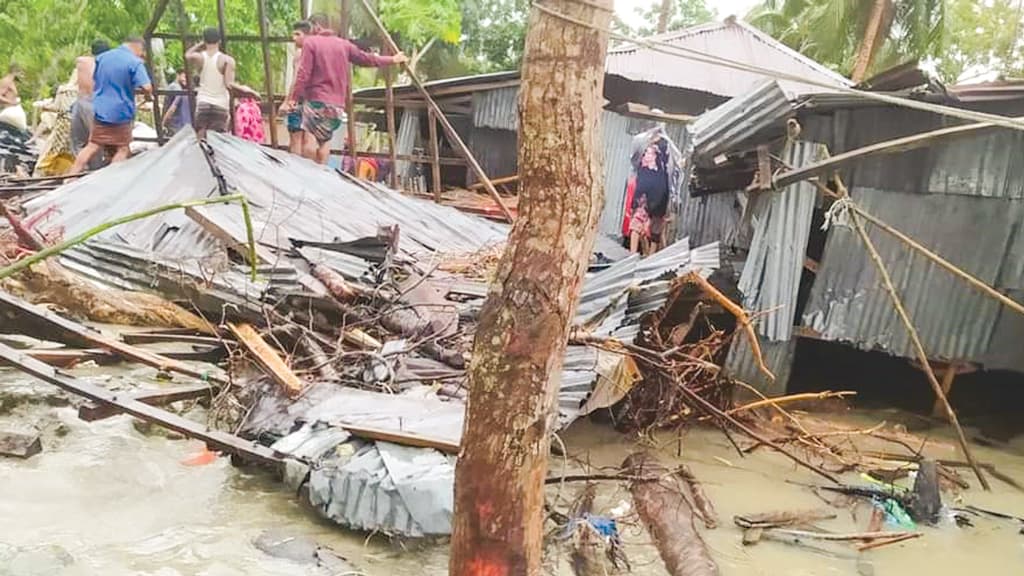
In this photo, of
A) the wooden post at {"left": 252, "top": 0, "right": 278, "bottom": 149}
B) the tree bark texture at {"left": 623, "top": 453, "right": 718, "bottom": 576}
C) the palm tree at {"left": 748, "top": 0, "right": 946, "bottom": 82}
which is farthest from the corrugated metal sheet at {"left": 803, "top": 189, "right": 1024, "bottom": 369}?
the palm tree at {"left": 748, "top": 0, "right": 946, "bottom": 82}

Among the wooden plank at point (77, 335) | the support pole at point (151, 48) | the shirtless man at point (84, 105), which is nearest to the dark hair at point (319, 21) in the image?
the support pole at point (151, 48)

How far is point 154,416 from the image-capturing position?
4.25m

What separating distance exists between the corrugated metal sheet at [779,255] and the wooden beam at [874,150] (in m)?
0.58

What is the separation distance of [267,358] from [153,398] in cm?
74

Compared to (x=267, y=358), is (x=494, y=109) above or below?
above

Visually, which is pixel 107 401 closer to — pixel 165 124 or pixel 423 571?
pixel 423 571

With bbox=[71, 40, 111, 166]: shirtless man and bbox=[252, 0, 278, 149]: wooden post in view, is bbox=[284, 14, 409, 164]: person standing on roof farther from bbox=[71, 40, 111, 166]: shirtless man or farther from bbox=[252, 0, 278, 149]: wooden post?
bbox=[71, 40, 111, 166]: shirtless man

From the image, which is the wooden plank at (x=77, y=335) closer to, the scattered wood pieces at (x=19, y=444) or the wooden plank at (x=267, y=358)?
the wooden plank at (x=267, y=358)

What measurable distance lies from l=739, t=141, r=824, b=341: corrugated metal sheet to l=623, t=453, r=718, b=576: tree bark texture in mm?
2573

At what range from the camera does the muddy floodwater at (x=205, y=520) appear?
3859 millimetres

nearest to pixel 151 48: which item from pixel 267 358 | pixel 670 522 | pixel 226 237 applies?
pixel 226 237

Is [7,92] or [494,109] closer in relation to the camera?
[7,92]

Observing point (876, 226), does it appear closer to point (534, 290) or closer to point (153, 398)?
point (534, 290)

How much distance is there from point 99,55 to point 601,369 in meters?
7.01
